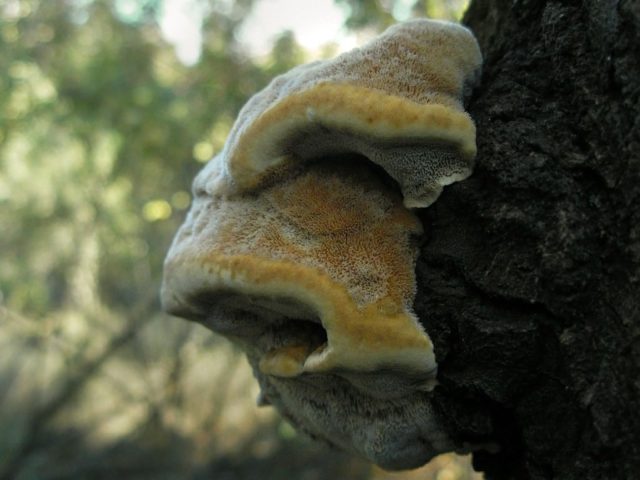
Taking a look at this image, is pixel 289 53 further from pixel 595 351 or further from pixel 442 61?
pixel 595 351

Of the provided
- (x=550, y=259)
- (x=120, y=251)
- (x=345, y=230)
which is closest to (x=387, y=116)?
(x=345, y=230)

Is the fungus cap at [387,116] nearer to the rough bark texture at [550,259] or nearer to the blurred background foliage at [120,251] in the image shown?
the rough bark texture at [550,259]

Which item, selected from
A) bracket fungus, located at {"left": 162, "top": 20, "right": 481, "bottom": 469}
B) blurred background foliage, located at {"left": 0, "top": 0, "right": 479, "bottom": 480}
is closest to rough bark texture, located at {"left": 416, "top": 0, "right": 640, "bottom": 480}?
bracket fungus, located at {"left": 162, "top": 20, "right": 481, "bottom": 469}

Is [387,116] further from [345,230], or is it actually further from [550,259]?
[550,259]

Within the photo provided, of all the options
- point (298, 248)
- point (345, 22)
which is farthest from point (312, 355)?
point (345, 22)

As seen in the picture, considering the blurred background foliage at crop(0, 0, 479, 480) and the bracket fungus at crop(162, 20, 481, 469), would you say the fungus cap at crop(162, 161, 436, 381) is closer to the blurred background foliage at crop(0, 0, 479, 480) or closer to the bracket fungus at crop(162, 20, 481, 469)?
the bracket fungus at crop(162, 20, 481, 469)

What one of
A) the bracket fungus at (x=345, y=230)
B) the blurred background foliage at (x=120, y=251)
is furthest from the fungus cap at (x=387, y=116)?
the blurred background foliage at (x=120, y=251)
